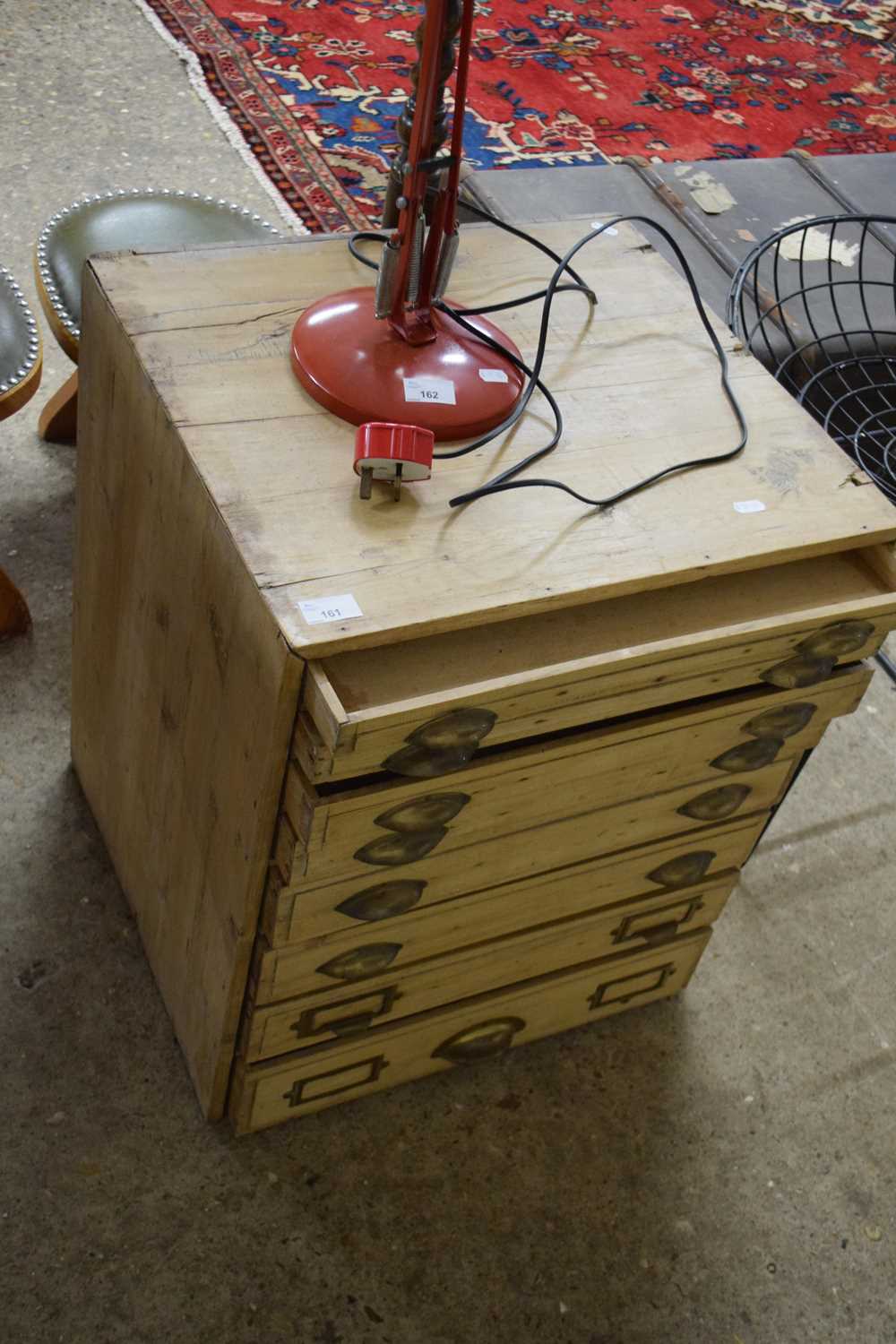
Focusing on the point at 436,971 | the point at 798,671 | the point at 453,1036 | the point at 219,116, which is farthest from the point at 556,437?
the point at 219,116

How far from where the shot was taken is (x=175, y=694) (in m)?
1.10

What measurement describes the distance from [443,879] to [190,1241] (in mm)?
475

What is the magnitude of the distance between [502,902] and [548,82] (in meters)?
2.68

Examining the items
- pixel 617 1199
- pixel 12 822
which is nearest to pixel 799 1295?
pixel 617 1199

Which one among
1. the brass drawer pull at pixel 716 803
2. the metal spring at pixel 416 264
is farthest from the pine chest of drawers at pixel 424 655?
the metal spring at pixel 416 264

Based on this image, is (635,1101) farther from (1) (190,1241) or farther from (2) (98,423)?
(2) (98,423)

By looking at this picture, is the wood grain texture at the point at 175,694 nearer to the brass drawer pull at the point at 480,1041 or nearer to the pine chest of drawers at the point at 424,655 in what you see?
the pine chest of drawers at the point at 424,655

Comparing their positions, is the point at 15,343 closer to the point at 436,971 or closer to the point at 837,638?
the point at 436,971

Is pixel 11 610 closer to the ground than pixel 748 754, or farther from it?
closer to the ground

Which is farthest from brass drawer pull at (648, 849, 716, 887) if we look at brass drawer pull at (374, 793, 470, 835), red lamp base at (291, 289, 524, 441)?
red lamp base at (291, 289, 524, 441)

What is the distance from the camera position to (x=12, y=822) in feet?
4.90

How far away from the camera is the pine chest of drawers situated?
0.89 meters

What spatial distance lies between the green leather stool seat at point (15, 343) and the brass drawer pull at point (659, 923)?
0.94m

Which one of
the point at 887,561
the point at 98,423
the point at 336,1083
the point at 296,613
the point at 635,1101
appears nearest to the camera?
the point at 296,613
